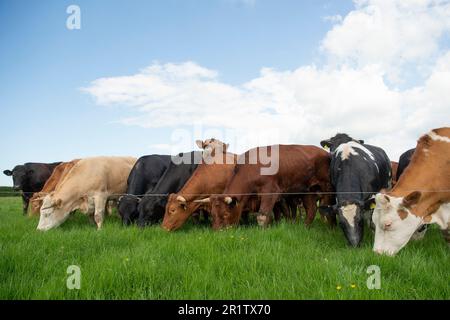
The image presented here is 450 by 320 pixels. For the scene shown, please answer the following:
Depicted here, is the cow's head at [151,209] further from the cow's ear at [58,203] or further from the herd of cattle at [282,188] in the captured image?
the cow's ear at [58,203]

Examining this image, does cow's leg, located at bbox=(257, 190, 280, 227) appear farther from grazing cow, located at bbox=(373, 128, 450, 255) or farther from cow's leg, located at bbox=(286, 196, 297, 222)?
grazing cow, located at bbox=(373, 128, 450, 255)

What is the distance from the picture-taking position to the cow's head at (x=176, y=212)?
30.2 feet

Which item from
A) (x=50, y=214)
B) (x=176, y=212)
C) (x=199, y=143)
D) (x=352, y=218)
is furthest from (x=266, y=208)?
(x=199, y=143)

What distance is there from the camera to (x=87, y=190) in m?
11.1

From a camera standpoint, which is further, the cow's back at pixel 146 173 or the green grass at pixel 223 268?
the cow's back at pixel 146 173

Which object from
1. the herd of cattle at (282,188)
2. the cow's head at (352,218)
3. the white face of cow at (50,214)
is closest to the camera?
the herd of cattle at (282,188)

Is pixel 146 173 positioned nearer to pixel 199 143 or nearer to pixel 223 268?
pixel 199 143

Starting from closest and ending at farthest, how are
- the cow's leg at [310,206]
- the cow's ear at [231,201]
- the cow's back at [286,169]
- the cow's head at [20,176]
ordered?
1. the cow's ear at [231,201]
2. the cow's back at [286,169]
3. the cow's leg at [310,206]
4. the cow's head at [20,176]

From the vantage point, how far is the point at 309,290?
448 cm

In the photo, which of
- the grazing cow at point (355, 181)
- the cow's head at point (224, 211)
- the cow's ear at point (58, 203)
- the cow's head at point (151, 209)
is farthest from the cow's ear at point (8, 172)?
the grazing cow at point (355, 181)

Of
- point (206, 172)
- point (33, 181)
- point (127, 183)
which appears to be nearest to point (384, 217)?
point (206, 172)

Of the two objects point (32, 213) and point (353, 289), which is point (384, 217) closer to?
point (353, 289)
